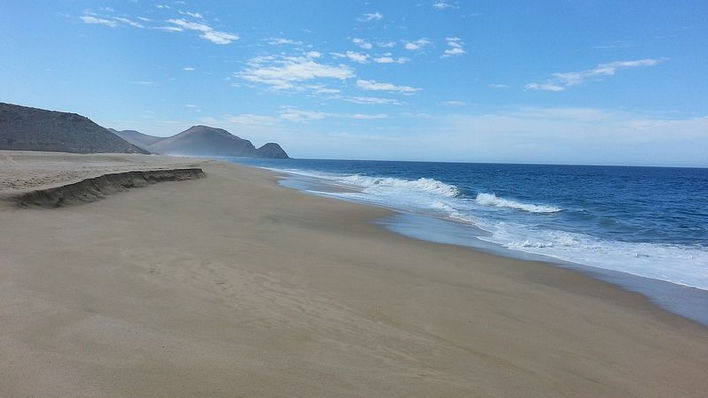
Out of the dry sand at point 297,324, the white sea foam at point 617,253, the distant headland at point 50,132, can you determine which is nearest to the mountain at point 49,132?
the distant headland at point 50,132

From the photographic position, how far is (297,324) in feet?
14.9

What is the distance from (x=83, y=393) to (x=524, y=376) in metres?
3.58

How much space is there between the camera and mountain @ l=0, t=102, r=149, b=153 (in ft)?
148

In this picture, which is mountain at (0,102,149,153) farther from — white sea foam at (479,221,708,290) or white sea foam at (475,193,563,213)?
white sea foam at (479,221,708,290)

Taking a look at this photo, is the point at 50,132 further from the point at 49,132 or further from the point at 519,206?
the point at 519,206

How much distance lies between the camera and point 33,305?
4.00 metres

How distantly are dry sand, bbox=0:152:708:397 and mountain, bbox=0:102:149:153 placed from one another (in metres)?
46.9

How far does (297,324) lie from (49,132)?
57852 mm

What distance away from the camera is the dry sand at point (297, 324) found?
3.25 m

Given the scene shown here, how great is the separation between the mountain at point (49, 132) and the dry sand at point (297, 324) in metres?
46.9

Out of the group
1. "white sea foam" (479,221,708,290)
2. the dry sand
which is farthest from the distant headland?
"white sea foam" (479,221,708,290)

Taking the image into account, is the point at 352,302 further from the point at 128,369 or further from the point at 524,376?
the point at 128,369

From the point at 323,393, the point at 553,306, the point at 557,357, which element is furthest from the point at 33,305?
the point at 553,306

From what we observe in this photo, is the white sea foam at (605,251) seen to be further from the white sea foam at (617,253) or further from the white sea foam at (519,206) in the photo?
the white sea foam at (519,206)
